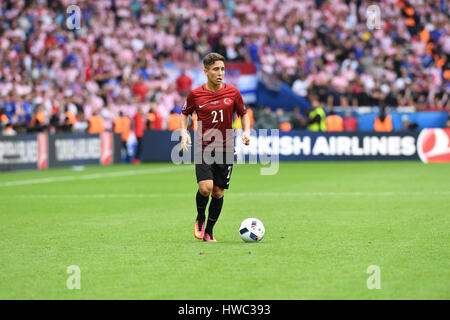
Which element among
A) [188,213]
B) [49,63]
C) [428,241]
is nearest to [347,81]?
[49,63]

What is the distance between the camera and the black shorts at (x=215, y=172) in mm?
9734

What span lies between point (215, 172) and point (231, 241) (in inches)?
34.8

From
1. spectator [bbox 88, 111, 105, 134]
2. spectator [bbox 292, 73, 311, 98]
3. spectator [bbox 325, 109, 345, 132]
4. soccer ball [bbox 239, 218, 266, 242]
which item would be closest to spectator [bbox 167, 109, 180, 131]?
spectator [bbox 88, 111, 105, 134]

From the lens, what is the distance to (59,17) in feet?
110

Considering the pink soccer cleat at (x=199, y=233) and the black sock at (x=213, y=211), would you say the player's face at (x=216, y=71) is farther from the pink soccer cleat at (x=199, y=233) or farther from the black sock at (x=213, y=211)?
the pink soccer cleat at (x=199, y=233)

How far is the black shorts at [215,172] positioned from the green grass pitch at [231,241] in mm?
747

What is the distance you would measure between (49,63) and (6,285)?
983 inches

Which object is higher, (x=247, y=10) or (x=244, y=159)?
(x=247, y=10)

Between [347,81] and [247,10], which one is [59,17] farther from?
[347,81]

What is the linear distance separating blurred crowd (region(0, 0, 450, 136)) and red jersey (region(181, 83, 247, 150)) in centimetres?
1871

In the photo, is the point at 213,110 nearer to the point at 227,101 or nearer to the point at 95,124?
the point at 227,101

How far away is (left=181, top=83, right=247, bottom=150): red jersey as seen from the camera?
387 inches

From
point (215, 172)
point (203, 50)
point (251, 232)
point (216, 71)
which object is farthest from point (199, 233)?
point (203, 50)

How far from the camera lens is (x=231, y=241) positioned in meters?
10.0
